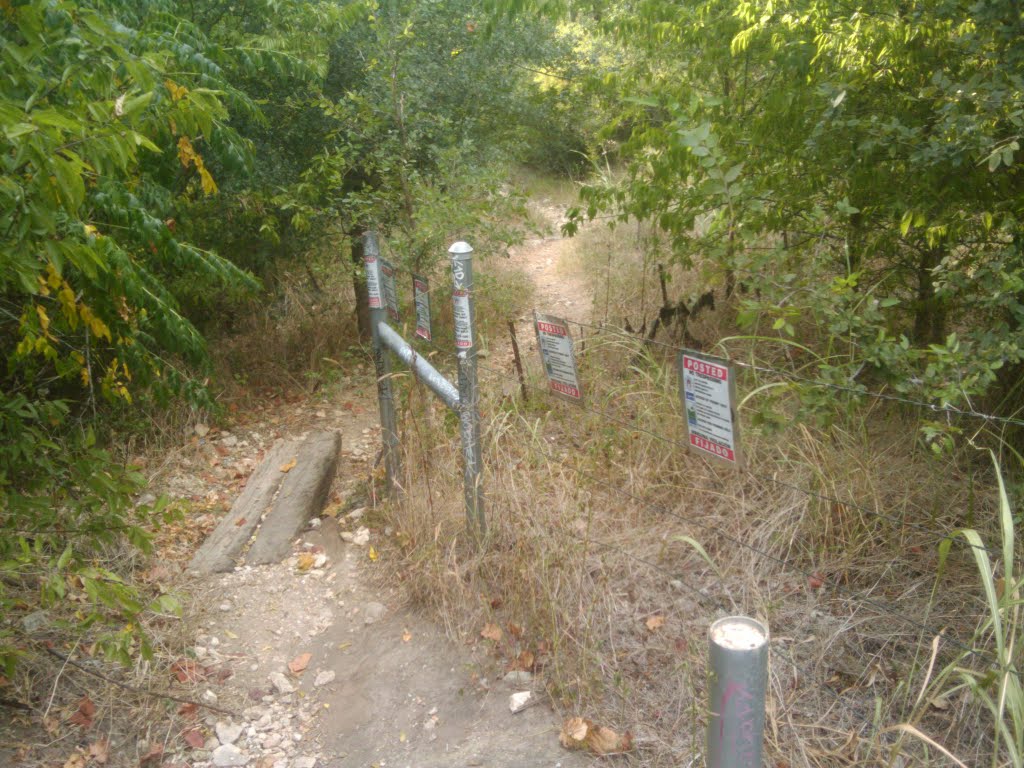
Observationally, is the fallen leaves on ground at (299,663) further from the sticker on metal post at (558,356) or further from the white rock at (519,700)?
the sticker on metal post at (558,356)

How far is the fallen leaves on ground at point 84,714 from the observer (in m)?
3.04

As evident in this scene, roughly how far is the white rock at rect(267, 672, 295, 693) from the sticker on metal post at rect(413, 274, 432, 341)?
1.64 metres

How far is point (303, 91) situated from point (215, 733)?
484 cm

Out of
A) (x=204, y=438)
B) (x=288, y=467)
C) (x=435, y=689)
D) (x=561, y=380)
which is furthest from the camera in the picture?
(x=204, y=438)

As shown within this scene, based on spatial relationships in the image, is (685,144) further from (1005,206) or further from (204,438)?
(204,438)

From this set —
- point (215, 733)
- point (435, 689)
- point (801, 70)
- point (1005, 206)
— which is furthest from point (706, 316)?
point (215, 733)

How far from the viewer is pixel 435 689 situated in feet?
10.7

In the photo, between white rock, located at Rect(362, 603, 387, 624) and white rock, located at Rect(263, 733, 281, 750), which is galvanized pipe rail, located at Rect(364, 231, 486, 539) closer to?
white rock, located at Rect(362, 603, 387, 624)

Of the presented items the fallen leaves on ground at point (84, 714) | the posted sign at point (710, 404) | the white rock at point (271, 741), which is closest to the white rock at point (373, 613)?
the white rock at point (271, 741)

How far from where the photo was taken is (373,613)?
3.79 metres

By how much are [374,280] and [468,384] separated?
1.11 meters

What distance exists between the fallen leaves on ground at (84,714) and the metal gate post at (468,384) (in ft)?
5.16

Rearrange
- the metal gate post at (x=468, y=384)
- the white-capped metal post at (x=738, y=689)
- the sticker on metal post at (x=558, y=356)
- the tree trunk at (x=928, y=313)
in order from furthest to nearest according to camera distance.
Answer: the tree trunk at (x=928, y=313)
the sticker on metal post at (x=558, y=356)
the metal gate post at (x=468, y=384)
the white-capped metal post at (x=738, y=689)

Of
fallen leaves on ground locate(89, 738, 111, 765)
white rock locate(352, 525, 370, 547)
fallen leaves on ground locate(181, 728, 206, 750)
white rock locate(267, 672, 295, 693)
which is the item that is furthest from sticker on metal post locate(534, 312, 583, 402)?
fallen leaves on ground locate(89, 738, 111, 765)
